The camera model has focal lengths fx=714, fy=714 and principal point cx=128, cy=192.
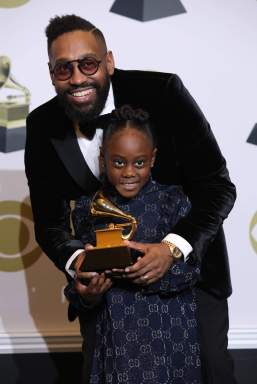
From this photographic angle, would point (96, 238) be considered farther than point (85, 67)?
No

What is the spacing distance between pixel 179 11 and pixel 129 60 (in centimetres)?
24

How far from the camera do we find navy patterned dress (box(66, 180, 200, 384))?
1583 mm

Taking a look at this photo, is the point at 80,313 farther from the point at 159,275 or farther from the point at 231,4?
the point at 231,4

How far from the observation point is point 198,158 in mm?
1750

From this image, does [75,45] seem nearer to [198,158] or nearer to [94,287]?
[198,158]

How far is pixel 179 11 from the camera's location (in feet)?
8.16

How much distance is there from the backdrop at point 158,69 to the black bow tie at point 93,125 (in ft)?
2.50

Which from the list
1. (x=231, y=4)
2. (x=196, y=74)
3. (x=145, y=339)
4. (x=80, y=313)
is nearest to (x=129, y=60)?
(x=196, y=74)

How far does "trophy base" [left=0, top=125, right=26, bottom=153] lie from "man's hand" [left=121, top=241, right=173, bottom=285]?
1.13m

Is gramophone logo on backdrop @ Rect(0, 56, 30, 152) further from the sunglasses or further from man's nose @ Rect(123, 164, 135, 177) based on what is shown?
man's nose @ Rect(123, 164, 135, 177)

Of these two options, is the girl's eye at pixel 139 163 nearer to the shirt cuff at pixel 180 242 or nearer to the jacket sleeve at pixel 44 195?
the shirt cuff at pixel 180 242

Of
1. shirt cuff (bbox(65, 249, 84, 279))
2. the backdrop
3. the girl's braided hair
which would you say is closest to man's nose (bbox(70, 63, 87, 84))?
the girl's braided hair

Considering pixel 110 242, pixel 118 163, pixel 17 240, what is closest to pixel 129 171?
pixel 118 163

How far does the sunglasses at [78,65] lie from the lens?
164 centimetres
